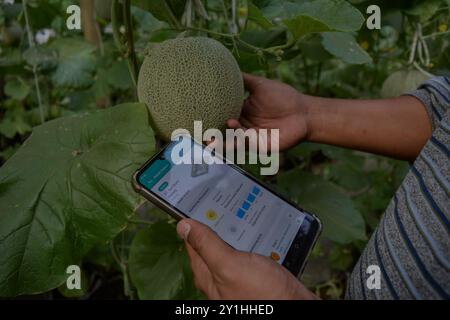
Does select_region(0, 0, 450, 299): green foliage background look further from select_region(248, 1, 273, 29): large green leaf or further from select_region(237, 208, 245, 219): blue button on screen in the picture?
select_region(237, 208, 245, 219): blue button on screen

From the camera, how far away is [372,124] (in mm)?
882

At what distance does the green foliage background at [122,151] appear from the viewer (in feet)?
2.07

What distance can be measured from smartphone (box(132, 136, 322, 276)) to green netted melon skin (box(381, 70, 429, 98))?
24.6 inches

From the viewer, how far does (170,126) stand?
0.65 meters

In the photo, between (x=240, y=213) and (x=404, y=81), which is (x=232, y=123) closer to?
(x=240, y=213)

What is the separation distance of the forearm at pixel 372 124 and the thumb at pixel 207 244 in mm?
417

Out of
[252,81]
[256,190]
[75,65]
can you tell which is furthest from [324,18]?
[75,65]

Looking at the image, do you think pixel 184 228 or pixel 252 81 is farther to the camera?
pixel 252 81

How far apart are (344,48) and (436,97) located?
0.21 m

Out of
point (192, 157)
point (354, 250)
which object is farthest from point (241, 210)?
point (354, 250)

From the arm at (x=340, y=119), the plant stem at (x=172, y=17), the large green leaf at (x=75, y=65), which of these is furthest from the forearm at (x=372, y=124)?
the large green leaf at (x=75, y=65)

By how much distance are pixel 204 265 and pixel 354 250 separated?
3.46 ft

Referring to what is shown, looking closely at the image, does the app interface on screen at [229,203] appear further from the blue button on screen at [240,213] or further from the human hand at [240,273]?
the human hand at [240,273]

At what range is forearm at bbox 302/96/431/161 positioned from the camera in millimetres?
865
